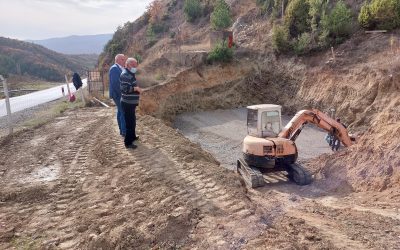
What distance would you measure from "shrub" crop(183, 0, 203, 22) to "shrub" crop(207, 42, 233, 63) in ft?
44.6

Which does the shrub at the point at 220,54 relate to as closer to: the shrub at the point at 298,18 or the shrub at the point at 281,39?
the shrub at the point at 281,39

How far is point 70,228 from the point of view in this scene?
5.05m

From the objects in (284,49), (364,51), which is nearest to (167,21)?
(284,49)

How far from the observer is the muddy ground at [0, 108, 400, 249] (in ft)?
15.2

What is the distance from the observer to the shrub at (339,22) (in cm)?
1778

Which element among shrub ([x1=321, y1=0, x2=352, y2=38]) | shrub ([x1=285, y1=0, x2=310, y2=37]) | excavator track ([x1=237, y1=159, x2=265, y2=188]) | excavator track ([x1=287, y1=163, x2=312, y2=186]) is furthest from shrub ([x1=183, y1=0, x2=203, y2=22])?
excavator track ([x1=287, y1=163, x2=312, y2=186])

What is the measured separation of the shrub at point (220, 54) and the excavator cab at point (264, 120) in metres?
12.0

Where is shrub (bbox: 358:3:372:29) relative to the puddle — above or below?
above

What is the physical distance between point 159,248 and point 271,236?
1271mm

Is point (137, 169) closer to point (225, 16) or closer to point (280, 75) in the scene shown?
point (280, 75)

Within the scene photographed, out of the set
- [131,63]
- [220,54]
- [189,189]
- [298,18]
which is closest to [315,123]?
[189,189]

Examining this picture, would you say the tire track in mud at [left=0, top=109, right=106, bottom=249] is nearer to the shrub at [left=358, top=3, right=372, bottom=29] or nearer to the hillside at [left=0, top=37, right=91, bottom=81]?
the shrub at [left=358, top=3, right=372, bottom=29]

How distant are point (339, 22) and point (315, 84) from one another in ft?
9.98

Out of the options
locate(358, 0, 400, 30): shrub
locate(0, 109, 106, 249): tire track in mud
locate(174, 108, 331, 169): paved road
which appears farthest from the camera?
locate(358, 0, 400, 30): shrub
